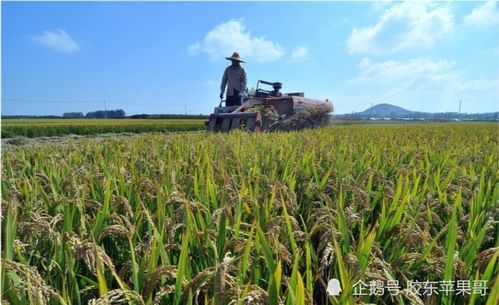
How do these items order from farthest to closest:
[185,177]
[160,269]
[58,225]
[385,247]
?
[185,177] < [58,225] < [385,247] < [160,269]

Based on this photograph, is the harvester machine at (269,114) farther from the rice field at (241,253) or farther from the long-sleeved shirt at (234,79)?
the rice field at (241,253)

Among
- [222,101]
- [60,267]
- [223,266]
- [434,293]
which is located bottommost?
[434,293]

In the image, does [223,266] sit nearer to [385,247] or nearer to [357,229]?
[385,247]

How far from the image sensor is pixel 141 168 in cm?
286

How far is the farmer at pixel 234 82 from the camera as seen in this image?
36.7 ft

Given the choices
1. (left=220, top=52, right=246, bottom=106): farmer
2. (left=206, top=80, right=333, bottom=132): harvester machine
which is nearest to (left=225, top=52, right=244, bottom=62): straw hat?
(left=220, top=52, right=246, bottom=106): farmer

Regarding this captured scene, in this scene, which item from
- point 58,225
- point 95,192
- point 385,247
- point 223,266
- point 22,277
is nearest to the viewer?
point 223,266

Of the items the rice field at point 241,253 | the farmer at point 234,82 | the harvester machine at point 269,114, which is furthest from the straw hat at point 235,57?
the rice field at point 241,253

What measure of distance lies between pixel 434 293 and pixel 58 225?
1.54 meters

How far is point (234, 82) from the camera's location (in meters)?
11.4

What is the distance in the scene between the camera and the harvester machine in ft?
32.0

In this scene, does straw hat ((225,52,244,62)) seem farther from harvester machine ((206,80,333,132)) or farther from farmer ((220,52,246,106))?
harvester machine ((206,80,333,132))

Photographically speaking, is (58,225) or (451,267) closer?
(451,267)

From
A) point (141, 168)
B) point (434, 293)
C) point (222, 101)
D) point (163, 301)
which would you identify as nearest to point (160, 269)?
point (163, 301)
